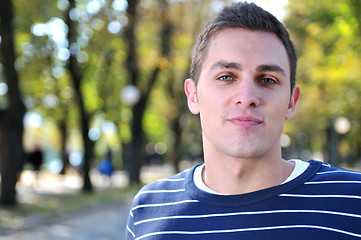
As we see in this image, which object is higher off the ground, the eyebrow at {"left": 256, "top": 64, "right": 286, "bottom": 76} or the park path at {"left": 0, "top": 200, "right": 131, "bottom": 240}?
the eyebrow at {"left": 256, "top": 64, "right": 286, "bottom": 76}

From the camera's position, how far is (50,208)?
1408 centimetres

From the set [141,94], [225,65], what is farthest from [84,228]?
[141,94]

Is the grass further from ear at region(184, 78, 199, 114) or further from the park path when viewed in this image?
ear at region(184, 78, 199, 114)

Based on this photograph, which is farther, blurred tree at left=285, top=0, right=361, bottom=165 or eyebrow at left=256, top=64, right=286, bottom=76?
blurred tree at left=285, top=0, right=361, bottom=165

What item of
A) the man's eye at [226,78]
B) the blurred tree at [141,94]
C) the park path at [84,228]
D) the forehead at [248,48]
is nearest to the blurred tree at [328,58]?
the blurred tree at [141,94]

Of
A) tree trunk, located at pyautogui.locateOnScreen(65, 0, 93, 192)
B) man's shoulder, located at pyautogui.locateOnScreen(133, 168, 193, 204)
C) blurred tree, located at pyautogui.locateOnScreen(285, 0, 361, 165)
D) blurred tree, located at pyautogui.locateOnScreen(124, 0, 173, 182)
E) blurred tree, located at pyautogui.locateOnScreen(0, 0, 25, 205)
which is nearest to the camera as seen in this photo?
man's shoulder, located at pyautogui.locateOnScreen(133, 168, 193, 204)

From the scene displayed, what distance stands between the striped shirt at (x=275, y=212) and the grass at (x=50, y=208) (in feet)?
28.6

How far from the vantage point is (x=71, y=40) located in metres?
17.8

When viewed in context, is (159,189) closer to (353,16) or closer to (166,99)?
(353,16)

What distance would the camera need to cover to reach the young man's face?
2.13 meters

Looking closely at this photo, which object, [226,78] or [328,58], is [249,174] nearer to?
[226,78]

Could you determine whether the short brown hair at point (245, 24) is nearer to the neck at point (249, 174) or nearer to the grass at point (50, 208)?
the neck at point (249, 174)

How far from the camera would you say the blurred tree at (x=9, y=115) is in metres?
13.4

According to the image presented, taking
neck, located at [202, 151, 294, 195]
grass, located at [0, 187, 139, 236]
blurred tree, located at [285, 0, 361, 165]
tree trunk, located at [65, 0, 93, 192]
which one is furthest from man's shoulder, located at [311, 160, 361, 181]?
tree trunk, located at [65, 0, 93, 192]
